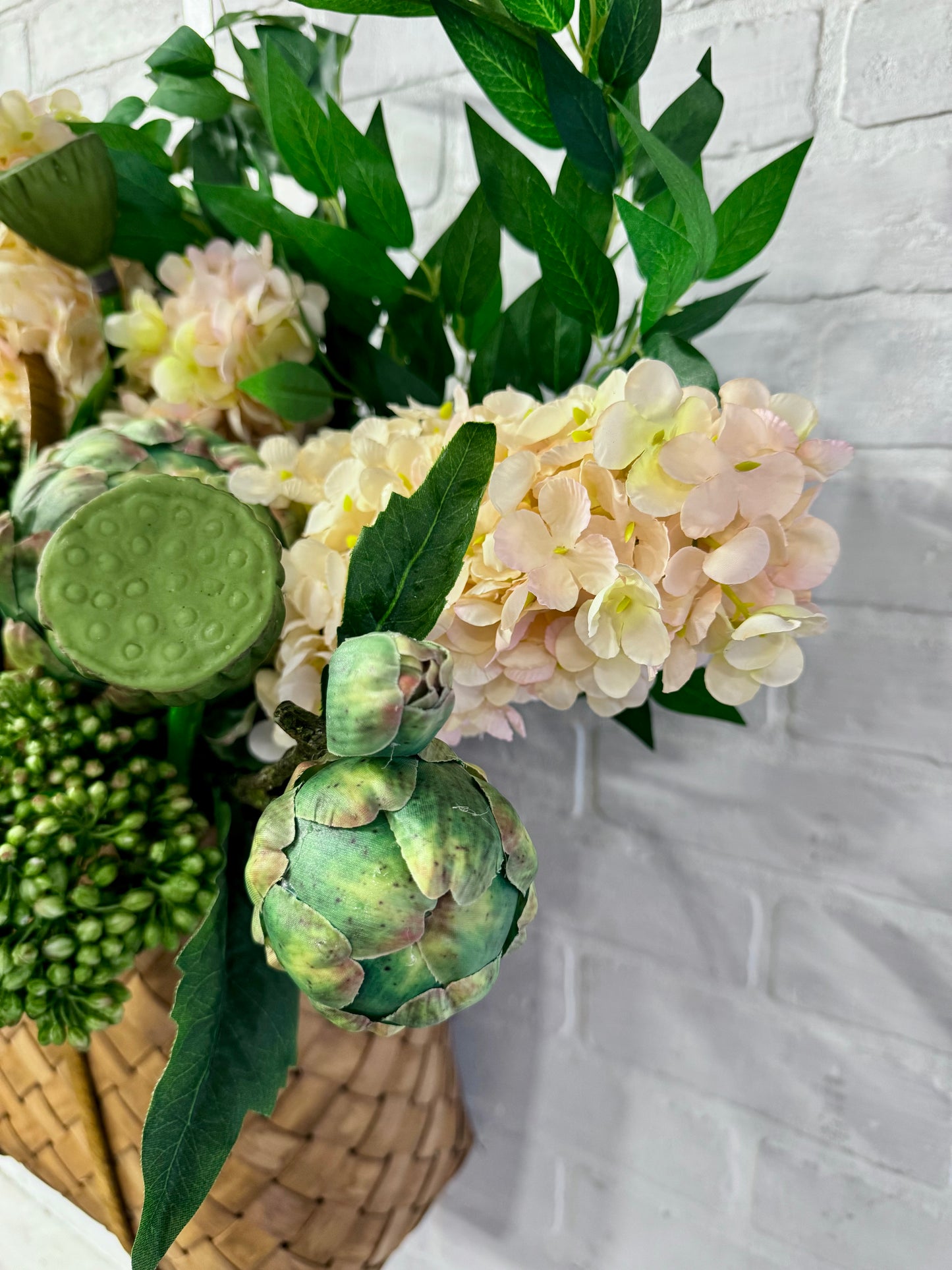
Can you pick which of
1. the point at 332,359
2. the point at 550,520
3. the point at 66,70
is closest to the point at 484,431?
the point at 550,520

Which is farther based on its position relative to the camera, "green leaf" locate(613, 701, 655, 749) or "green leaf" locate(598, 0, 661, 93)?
"green leaf" locate(613, 701, 655, 749)

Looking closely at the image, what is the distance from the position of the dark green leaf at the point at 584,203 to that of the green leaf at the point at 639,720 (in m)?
0.26

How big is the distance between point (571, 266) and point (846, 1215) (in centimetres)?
60

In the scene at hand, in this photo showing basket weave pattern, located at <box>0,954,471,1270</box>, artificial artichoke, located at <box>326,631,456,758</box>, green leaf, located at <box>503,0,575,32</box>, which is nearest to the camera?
artificial artichoke, located at <box>326,631,456,758</box>

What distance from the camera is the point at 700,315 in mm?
450

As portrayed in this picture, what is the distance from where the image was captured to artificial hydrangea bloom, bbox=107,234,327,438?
501 mm

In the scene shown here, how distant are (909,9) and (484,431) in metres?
0.38

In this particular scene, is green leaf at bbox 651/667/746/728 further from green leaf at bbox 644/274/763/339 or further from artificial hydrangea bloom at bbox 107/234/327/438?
artificial hydrangea bloom at bbox 107/234/327/438

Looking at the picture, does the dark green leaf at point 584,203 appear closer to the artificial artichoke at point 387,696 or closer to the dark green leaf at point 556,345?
the dark green leaf at point 556,345

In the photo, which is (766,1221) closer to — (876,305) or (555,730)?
(555,730)

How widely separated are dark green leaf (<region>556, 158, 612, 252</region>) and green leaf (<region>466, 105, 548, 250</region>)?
0.08 feet

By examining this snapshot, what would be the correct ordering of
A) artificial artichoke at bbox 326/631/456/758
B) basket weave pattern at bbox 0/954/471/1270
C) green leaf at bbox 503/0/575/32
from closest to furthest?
artificial artichoke at bbox 326/631/456/758, green leaf at bbox 503/0/575/32, basket weave pattern at bbox 0/954/471/1270

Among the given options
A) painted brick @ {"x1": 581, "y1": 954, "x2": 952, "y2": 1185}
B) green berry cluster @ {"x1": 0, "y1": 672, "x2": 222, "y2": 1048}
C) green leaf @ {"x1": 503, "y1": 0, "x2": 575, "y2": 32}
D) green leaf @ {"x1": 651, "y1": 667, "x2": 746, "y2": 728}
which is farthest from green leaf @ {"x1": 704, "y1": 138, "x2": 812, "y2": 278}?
painted brick @ {"x1": 581, "y1": 954, "x2": 952, "y2": 1185}

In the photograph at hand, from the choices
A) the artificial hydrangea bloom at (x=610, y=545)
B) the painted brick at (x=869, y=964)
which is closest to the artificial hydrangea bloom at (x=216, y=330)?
the artificial hydrangea bloom at (x=610, y=545)
